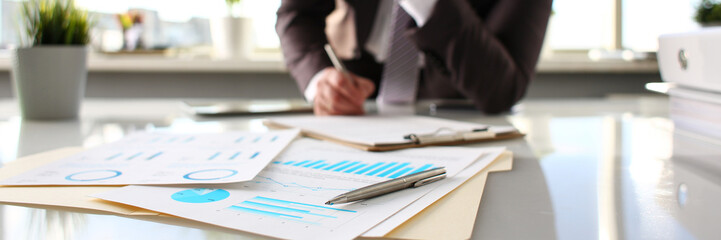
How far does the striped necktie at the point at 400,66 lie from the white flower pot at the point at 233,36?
1.07 m

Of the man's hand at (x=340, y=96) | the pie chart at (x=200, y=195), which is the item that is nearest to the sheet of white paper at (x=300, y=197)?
the pie chart at (x=200, y=195)

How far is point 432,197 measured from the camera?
0.41 m

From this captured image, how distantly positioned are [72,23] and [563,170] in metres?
0.87

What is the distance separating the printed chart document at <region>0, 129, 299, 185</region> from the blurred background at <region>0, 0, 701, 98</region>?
1.57 metres

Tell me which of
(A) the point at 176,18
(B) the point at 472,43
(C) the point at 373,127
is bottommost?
(C) the point at 373,127

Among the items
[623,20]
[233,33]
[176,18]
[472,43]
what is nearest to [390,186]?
[472,43]

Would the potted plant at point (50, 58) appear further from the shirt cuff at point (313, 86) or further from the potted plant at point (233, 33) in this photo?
the potted plant at point (233, 33)

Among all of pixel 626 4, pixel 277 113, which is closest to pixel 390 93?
pixel 277 113

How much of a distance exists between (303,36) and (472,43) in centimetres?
43

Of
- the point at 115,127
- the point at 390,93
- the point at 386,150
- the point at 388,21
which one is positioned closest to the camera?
the point at 386,150

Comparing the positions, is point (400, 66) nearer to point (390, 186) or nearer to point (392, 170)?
point (392, 170)

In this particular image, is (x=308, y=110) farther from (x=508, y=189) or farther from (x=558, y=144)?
(x=508, y=189)

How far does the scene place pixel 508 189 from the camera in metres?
0.47

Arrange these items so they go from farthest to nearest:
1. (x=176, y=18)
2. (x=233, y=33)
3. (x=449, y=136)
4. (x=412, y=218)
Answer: (x=176, y=18) → (x=233, y=33) → (x=449, y=136) → (x=412, y=218)
